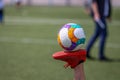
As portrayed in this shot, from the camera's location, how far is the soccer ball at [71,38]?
5508 millimetres

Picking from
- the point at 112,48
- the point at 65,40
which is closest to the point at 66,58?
the point at 65,40

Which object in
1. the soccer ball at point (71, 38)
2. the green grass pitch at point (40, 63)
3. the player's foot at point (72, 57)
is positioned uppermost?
the soccer ball at point (71, 38)

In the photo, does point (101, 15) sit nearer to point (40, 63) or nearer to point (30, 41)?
point (40, 63)

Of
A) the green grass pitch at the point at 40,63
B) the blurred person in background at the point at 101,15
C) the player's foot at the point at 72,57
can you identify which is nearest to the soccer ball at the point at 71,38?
the player's foot at the point at 72,57

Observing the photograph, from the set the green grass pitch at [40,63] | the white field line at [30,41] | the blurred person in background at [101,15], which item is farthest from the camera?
the white field line at [30,41]

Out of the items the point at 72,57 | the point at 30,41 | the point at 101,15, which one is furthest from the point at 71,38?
the point at 30,41

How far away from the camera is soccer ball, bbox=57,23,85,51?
5.51m

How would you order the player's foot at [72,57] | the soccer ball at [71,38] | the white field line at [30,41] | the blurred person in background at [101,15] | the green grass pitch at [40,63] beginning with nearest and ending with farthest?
the player's foot at [72,57] → the soccer ball at [71,38] → the green grass pitch at [40,63] → the blurred person in background at [101,15] → the white field line at [30,41]

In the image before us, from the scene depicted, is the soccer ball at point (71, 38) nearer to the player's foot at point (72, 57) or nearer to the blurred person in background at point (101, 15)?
the player's foot at point (72, 57)

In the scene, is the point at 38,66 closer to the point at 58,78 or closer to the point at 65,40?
the point at 58,78

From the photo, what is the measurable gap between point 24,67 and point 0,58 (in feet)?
4.58

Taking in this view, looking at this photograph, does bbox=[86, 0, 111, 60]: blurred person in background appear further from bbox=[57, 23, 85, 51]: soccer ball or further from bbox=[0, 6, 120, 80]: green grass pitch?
bbox=[57, 23, 85, 51]: soccer ball

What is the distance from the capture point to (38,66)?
30.8 feet

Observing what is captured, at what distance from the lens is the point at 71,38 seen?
18.1ft
